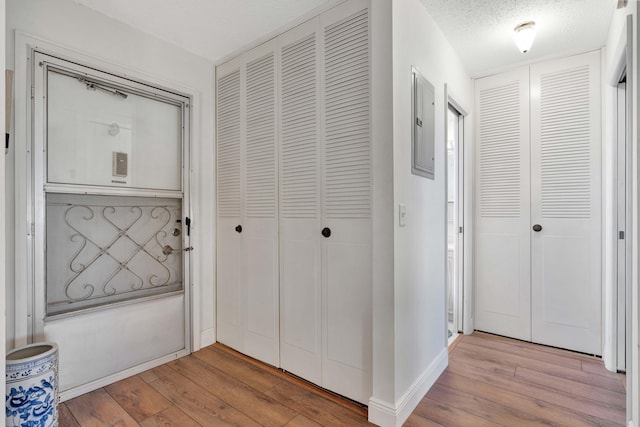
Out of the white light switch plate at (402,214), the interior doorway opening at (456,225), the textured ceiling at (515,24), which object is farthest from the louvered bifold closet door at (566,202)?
the white light switch plate at (402,214)

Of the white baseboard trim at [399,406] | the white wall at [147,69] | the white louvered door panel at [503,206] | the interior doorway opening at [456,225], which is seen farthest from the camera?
the interior doorway opening at [456,225]

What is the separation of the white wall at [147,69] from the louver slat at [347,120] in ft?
4.14

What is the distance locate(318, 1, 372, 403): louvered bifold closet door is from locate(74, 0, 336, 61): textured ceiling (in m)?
0.32

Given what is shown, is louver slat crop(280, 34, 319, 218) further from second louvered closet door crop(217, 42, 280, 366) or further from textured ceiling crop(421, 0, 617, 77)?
textured ceiling crop(421, 0, 617, 77)

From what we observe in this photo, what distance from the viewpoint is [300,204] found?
2.20 metres

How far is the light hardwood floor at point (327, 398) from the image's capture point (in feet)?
5.86

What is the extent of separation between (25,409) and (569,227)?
374cm

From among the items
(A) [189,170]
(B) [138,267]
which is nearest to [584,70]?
(A) [189,170]

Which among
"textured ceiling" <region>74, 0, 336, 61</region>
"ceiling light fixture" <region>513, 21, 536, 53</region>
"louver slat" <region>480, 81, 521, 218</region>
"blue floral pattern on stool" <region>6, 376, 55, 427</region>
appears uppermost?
"textured ceiling" <region>74, 0, 336, 61</region>

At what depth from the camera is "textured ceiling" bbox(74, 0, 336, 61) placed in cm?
203

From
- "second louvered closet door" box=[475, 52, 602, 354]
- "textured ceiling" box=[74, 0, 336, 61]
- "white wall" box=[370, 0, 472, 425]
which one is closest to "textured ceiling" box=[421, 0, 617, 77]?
"white wall" box=[370, 0, 472, 425]

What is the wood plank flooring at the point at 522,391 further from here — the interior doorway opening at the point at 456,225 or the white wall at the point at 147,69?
the white wall at the point at 147,69

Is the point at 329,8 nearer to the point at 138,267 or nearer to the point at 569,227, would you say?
the point at 138,267

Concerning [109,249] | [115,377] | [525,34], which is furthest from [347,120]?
[115,377]
